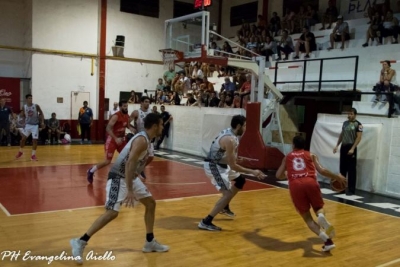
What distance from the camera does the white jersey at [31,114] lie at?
11.8 metres

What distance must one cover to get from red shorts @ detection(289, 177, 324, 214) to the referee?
167 inches

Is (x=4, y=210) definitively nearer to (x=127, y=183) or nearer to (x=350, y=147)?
(x=127, y=183)

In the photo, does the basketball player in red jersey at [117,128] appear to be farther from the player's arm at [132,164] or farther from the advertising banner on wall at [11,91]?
the advertising banner on wall at [11,91]

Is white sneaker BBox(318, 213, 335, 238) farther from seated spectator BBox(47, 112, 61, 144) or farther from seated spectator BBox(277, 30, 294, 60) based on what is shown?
seated spectator BBox(47, 112, 61, 144)

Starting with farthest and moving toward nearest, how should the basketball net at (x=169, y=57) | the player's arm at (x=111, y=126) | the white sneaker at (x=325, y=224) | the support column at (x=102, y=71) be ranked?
the support column at (x=102, y=71)
the basketball net at (x=169, y=57)
the player's arm at (x=111, y=126)
the white sneaker at (x=325, y=224)

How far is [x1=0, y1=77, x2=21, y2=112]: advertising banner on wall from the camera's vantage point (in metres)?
18.2

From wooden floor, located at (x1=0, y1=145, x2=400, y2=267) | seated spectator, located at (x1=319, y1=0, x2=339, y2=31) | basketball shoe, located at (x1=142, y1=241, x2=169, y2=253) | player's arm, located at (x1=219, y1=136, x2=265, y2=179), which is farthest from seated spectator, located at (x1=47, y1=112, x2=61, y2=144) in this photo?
basketball shoe, located at (x1=142, y1=241, x2=169, y2=253)

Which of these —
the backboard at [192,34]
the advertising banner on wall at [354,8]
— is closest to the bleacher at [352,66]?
the advertising banner on wall at [354,8]

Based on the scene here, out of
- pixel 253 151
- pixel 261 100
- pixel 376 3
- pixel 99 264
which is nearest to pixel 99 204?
pixel 99 264

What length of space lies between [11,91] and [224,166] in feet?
49.7

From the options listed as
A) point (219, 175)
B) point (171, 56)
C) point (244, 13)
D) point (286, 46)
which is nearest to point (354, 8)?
point (286, 46)

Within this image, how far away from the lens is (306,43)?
15.6 meters

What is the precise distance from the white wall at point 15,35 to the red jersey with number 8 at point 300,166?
16.3 metres

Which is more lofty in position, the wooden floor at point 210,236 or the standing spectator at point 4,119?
the standing spectator at point 4,119
